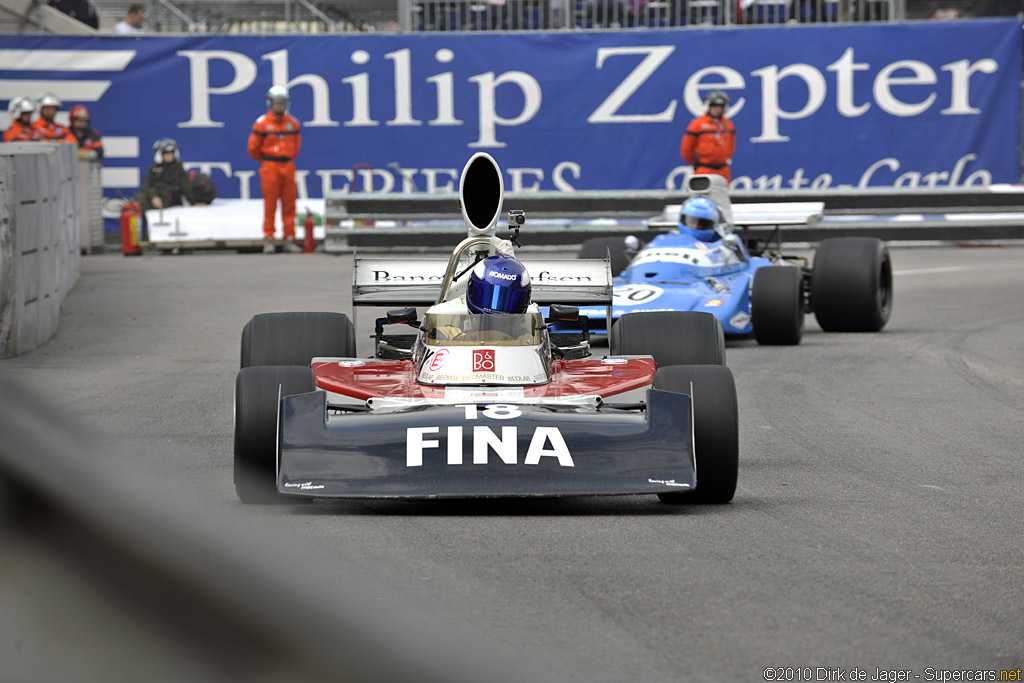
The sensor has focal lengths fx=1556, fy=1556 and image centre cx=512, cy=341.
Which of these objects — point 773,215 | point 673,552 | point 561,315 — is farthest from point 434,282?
point 773,215

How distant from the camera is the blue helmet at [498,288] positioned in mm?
6797

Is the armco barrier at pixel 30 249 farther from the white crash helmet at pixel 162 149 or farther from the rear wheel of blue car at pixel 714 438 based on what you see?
the white crash helmet at pixel 162 149

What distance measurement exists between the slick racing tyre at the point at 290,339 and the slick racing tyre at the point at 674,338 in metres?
1.39

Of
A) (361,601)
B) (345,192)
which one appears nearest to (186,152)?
(345,192)

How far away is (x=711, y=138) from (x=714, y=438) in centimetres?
1462

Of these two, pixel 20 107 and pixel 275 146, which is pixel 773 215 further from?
pixel 20 107

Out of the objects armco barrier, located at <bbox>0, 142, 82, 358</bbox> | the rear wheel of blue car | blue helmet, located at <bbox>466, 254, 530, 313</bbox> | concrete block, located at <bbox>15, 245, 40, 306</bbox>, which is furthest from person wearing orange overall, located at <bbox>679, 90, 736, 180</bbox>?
the rear wheel of blue car

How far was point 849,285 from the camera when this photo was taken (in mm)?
12602

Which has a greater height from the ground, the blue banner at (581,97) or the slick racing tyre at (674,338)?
the blue banner at (581,97)

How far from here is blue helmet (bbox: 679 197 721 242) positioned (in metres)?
12.6

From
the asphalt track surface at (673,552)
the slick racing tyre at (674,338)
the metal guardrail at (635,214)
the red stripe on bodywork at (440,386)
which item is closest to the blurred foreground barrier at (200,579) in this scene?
the asphalt track surface at (673,552)

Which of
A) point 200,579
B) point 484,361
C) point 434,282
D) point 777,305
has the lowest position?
point 777,305

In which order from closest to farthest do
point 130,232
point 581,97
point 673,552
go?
point 673,552
point 130,232
point 581,97

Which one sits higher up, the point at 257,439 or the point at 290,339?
the point at 290,339
